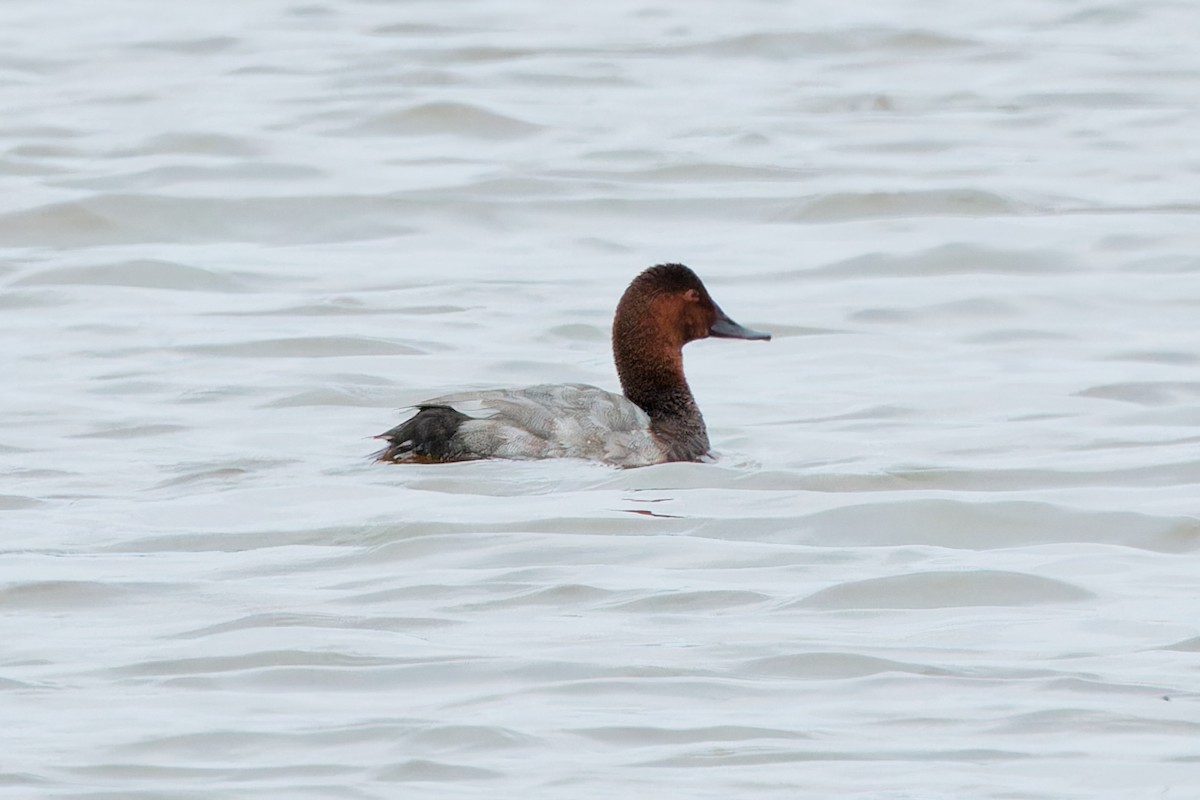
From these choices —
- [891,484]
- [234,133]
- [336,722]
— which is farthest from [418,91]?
[336,722]

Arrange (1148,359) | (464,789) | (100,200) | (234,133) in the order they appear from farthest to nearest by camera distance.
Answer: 1. (234,133)
2. (100,200)
3. (1148,359)
4. (464,789)

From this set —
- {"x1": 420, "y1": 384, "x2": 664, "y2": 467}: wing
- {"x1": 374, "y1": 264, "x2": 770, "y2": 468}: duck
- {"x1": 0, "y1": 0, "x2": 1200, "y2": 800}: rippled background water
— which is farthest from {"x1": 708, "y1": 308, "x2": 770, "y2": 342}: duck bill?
{"x1": 420, "y1": 384, "x2": 664, "y2": 467}: wing

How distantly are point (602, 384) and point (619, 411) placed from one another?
2.08 meters

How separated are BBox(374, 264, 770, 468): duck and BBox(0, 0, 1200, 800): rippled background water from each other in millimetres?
131

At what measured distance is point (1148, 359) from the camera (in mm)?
12102

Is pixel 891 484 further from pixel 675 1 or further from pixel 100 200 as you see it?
pixel 675 1

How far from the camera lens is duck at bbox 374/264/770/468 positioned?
952cm

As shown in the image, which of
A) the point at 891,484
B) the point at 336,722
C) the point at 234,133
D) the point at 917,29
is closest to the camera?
the point at 336,722

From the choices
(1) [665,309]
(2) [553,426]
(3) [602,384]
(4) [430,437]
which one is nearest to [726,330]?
(1) [665,309]

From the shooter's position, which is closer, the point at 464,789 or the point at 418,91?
the point at 464,789

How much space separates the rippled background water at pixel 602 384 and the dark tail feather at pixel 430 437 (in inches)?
3.3

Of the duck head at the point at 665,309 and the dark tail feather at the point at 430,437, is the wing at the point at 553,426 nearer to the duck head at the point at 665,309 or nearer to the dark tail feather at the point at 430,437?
the dark tail feather at the point at 430,437

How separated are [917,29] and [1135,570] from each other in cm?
1356

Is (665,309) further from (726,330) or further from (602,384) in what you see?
(602,384)
